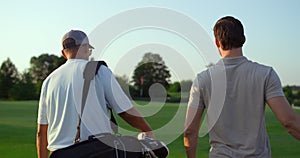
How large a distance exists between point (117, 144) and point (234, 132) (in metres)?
0.74

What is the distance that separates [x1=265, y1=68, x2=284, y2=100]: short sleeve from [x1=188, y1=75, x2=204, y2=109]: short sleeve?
16.8 inches

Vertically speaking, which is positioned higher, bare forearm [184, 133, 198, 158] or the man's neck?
the man's neck

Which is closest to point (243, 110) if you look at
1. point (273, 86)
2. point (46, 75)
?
point (273, 86)

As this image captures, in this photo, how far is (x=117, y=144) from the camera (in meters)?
2.90

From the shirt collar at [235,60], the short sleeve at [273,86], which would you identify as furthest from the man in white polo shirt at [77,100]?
the short sleeve at [273,86]

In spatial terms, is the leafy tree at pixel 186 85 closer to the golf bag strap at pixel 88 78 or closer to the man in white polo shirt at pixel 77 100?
the man in white polo shirt at pixel 77 100

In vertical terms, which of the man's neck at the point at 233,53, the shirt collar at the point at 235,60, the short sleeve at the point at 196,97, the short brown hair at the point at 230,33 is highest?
the short brown hair at the point at 230,33

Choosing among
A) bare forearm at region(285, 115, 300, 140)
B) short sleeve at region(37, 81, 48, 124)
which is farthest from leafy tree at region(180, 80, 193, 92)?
short sleeve at region(37, 81, 48, 124)

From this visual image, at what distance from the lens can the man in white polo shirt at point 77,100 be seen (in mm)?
3082

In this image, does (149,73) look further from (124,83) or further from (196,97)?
(196,97)

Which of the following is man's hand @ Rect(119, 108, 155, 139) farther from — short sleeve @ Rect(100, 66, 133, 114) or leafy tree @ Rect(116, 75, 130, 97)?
leafy tree @ Rect(116, 75, 130, 97)

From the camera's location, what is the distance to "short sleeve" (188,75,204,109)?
2.89m

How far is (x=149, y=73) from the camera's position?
4.03 m

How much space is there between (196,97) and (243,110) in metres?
0.31
